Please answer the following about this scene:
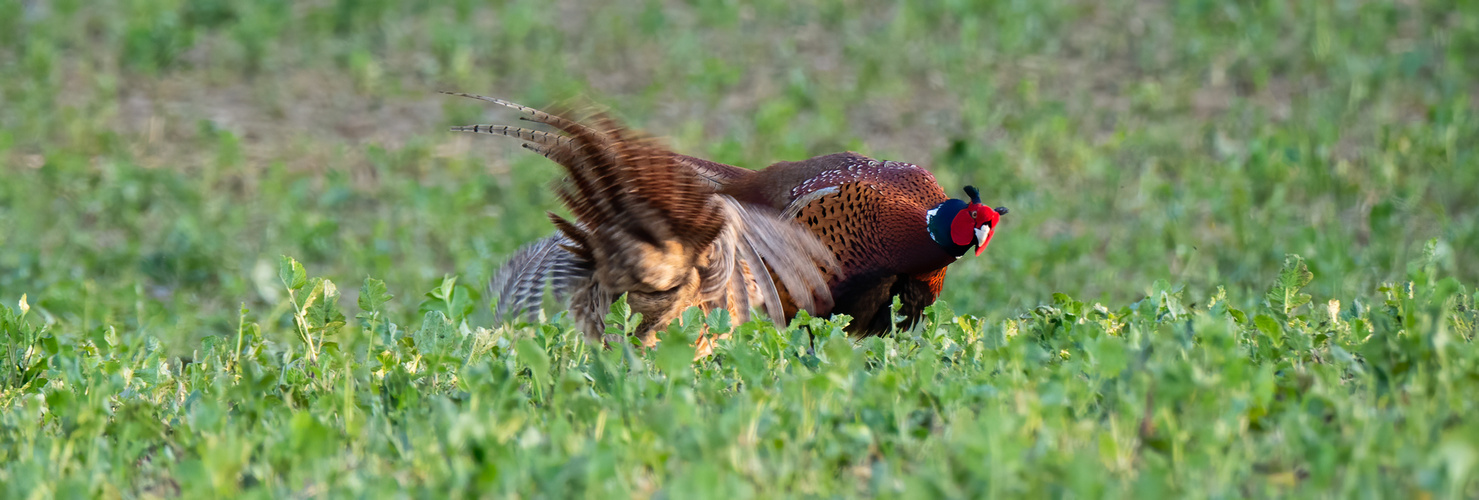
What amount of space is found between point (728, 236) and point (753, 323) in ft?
1.87

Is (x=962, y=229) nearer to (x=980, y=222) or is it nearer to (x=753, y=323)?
(x=980, y=222)

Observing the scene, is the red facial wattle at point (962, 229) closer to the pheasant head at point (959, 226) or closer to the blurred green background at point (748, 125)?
the pheasant head at point (959, 226)

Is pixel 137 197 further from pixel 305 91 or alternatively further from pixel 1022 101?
pixel 1022 101

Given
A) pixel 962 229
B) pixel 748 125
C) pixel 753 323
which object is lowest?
pixel 753 323

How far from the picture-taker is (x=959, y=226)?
4426 mm

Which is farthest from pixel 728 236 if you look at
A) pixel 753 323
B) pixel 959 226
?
pixel 959 226

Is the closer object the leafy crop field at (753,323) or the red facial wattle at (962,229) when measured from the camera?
the leafy crop field at (753,323)

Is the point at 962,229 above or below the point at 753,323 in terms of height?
above

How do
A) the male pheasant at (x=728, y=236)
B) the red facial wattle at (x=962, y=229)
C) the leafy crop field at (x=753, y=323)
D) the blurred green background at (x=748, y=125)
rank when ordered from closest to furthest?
the leafy crop field at (x=753, y=323) < the male pheasant at (x=728, y=236) < the red facial wattle at (x=962, y=229) < the blurred green background at (x=748, y=125)

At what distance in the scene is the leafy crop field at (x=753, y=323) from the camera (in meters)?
2.47

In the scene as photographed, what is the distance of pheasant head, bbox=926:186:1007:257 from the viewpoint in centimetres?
443

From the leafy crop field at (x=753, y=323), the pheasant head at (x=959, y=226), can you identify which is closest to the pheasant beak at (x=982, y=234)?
the pheasant head at (x=959, y=226)

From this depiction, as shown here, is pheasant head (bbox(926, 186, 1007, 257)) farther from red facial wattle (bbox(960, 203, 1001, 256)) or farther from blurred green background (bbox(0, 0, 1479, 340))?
blurred green background (bbox(0, 0, 1479, 340))

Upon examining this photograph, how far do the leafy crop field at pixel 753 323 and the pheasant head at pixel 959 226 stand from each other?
415 mm
